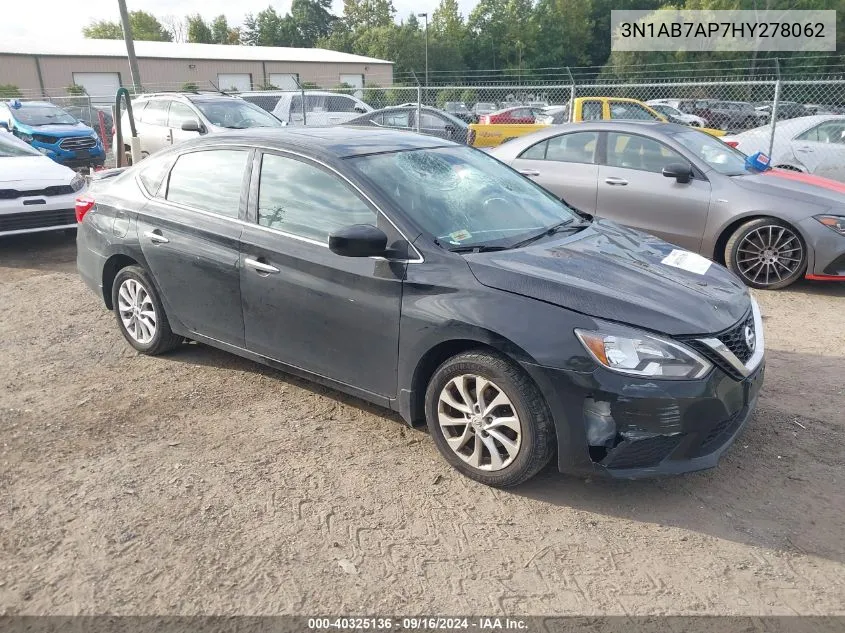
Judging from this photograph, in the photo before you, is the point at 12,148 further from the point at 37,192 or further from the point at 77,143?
the point at 77,143

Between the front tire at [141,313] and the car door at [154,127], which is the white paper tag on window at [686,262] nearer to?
the front tire at [141,313]

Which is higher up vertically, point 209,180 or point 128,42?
point 128,42

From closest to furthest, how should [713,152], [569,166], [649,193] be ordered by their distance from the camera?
[649,193], [713,152], [569,166]

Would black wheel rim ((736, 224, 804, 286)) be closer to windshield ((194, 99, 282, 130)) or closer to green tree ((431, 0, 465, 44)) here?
windshield ((194, 99, 282, 130))

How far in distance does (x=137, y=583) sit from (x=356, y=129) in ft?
10.00

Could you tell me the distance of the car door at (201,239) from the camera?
4164mm

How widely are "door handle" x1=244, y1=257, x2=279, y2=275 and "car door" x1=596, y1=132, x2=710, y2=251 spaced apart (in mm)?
4445

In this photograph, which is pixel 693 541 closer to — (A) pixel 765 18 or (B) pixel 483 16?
(A) pixel 765 18

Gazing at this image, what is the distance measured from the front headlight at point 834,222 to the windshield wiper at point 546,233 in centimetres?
336

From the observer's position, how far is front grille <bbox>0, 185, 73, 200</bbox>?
8141 millimetres

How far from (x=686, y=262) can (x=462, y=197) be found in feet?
4.19

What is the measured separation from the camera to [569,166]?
300 inches

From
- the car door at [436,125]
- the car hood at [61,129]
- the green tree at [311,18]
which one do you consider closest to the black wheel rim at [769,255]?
the car door at [436,125]

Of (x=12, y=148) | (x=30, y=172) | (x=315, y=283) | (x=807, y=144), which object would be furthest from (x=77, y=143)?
(x=807, y=144)
